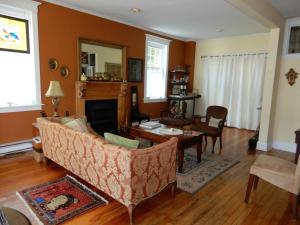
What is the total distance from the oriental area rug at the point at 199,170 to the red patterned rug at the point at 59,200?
3.64 feet

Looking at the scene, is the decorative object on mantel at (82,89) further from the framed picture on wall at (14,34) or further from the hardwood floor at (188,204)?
the hardwood floor at (188,204)

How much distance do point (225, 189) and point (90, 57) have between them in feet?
12.0

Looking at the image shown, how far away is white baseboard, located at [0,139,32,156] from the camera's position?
3629 millimetres

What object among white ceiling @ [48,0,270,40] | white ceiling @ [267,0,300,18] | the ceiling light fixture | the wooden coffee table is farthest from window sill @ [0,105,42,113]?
white ceiling @ [267,0,300,18]

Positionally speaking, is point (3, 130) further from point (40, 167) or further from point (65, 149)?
point (65, 149)

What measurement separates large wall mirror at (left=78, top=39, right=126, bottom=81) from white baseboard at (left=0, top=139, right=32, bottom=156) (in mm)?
1616

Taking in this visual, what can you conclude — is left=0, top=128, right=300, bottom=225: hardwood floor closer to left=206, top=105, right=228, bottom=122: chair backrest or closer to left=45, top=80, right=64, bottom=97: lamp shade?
left=45, top=80, right=64, bottom=97: lamp shade

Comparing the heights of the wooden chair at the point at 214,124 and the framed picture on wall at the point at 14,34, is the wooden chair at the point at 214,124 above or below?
below

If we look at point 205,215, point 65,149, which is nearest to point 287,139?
point 205,215

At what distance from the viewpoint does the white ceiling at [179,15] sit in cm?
385

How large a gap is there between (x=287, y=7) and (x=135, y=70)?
3429mm

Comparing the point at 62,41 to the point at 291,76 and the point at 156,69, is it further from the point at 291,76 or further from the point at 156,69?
the point at 291,76

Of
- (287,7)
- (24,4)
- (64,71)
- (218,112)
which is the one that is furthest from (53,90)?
(287,7)

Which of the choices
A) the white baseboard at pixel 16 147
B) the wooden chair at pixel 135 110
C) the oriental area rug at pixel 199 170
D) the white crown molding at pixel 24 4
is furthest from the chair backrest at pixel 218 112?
the white crown molding at pixel 24 4
